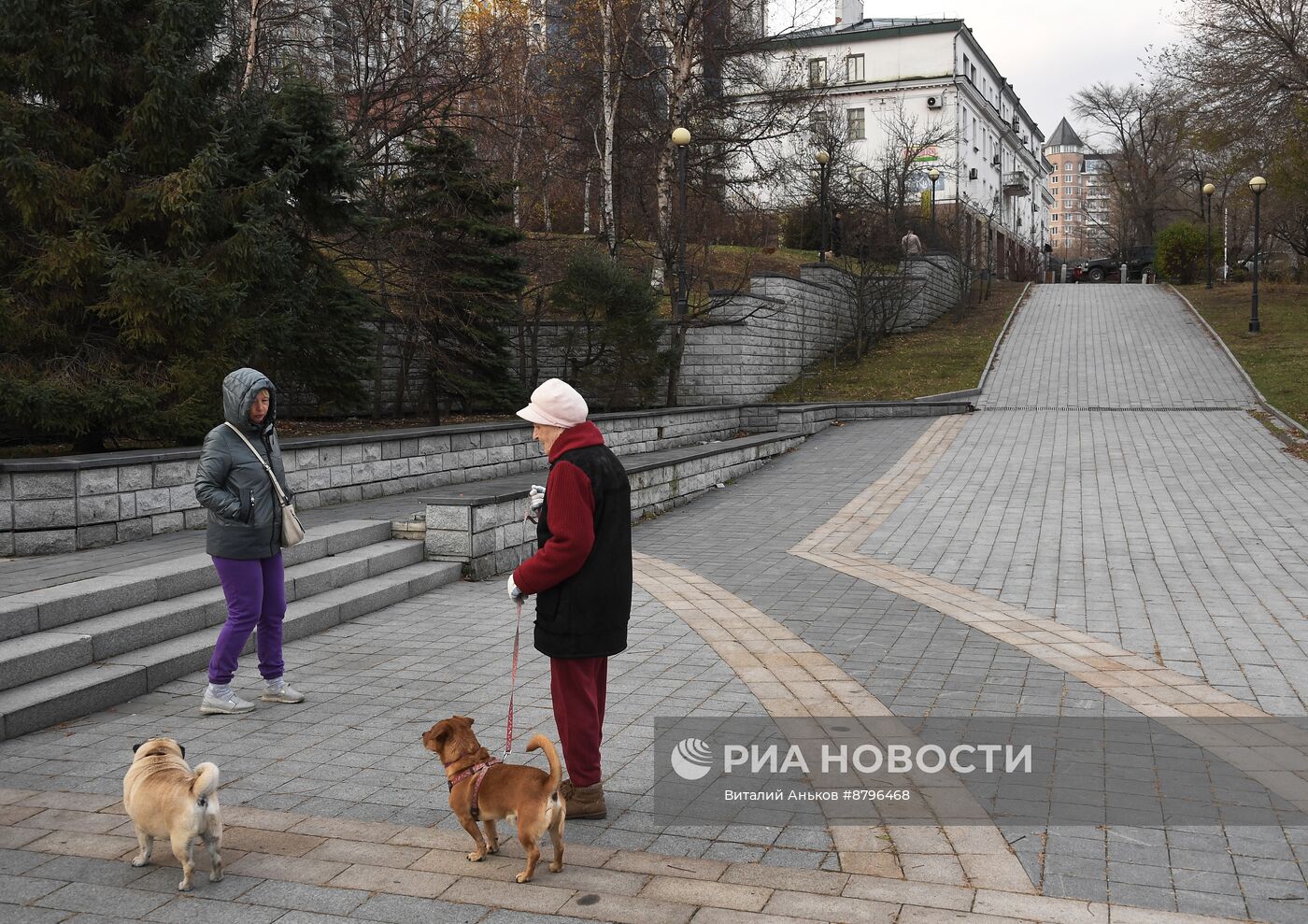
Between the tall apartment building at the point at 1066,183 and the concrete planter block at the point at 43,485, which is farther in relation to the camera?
the tall apartment building at the point at 1066,183

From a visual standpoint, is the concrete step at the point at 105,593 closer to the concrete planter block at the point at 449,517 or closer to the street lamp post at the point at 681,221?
the concrete planter block at the point at 449,517

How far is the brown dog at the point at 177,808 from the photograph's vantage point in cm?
386

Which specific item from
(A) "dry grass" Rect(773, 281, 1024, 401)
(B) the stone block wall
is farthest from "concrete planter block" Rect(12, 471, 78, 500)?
(A) "dry grass" Rect(773, 281, 1024, 401)

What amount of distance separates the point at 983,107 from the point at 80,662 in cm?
6024

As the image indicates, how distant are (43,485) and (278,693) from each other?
12.1 feet

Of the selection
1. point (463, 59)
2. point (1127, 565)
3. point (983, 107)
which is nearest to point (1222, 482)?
point (1127, 565)

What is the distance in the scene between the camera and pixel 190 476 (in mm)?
9766

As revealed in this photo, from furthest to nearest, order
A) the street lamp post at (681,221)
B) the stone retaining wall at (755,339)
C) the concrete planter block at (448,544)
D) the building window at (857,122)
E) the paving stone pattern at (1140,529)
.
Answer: the building window at (857,122) < the stone retaining wall at (755,339) < the street lamp post at (681,221) < the concrete planter block at (448,544) < the paving stone pattern at (1140,529)

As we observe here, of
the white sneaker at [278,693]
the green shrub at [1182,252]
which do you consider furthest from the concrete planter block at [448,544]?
the green shrub at [1182,252]

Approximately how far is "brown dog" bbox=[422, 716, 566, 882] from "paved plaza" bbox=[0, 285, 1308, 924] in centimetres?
13

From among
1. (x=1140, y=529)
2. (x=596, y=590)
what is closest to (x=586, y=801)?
(x=596, y=590)

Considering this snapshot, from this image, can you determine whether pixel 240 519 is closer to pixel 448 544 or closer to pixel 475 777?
pixel 475 777

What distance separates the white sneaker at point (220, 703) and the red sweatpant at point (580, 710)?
2.42 metres

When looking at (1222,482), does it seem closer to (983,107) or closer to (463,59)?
(463,59)
